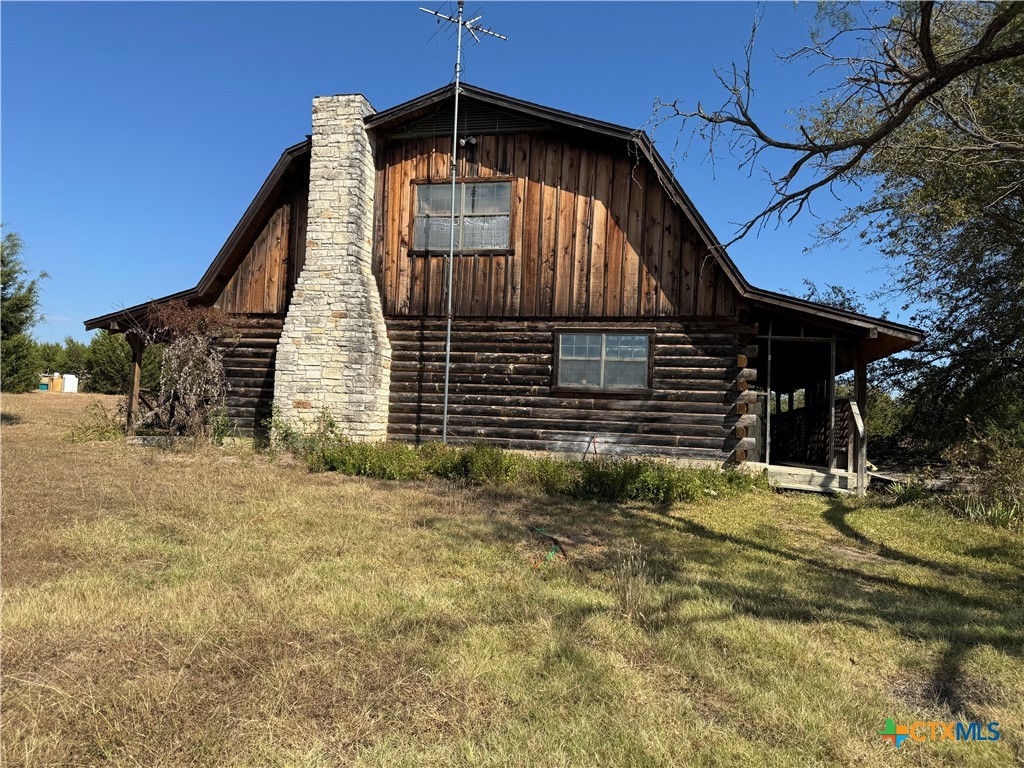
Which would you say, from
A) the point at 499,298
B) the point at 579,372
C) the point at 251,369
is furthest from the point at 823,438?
the point at 251,369

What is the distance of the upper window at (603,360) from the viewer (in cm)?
1263

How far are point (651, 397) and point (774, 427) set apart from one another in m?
10.2

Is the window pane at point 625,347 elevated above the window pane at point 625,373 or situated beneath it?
elevated above

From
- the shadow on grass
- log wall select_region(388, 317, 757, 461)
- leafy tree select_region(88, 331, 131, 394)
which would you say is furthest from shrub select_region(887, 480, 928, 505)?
leafy tree select_region(88, 331, 131, 394)

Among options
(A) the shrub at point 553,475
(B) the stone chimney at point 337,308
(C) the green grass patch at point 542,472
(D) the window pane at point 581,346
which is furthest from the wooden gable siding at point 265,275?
(A) the shrub at point 553,475

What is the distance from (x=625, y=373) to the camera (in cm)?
1267

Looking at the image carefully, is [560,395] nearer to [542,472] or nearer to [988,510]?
[542,472]

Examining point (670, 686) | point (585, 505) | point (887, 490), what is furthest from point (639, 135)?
point (670, 686)

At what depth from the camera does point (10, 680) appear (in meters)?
3.41

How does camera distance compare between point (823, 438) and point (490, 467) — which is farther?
point (823, 438)

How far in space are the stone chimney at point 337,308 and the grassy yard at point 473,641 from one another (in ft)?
16.2

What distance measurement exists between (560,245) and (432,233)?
2898 mm

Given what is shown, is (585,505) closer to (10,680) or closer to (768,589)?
(768,589)

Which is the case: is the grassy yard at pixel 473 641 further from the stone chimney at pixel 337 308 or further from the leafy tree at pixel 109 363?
the leafy tree at pixel 109 363
